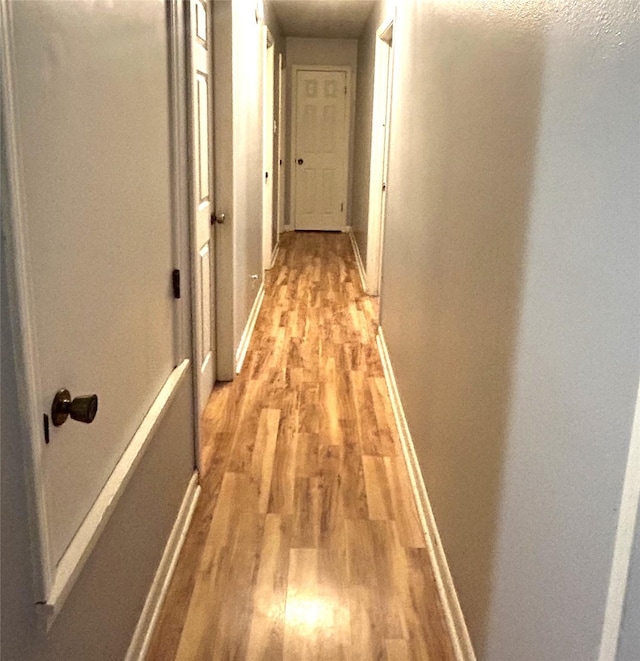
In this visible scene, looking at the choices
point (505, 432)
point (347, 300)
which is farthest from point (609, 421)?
point (347, 300)

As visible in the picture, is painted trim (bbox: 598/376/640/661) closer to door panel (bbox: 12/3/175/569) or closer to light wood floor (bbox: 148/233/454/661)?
door panel (bbox: 12/3/175/569)

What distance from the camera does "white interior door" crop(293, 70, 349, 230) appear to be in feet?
27.4

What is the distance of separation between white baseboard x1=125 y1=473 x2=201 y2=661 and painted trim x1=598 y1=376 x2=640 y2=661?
4.05 feet

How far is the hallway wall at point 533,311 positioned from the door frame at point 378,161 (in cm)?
296

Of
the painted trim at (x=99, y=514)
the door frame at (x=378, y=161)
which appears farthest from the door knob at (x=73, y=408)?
the door frame at (x=378, y=161)

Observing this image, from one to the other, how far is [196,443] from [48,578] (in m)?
1.44

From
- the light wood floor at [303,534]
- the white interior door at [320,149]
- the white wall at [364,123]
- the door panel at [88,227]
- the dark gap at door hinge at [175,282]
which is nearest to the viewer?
the door panel at [88,227]

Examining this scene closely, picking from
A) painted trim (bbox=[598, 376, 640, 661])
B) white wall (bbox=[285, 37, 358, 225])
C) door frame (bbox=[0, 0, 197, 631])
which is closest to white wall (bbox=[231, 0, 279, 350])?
door frame (bbox=[0, 0, 197, 631])

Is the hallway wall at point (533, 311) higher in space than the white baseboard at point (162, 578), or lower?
higher

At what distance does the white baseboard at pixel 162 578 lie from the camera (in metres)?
1.81

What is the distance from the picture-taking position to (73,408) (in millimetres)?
1172

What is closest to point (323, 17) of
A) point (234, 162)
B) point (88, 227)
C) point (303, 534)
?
point (234, 162)

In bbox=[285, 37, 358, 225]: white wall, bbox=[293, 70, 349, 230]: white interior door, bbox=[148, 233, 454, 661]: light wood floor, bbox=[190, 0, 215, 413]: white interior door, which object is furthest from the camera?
bbox=[293, 70, 349, 230]: white interior door

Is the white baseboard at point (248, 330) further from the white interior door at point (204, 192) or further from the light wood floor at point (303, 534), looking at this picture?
the white interior door at point (204, 192)
